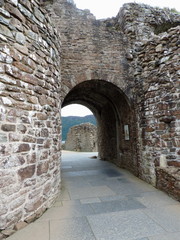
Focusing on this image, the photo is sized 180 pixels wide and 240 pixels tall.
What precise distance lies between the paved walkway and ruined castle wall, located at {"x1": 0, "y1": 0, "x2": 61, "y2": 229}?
1.13ft

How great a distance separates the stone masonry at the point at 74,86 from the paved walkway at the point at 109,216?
0.89 ft

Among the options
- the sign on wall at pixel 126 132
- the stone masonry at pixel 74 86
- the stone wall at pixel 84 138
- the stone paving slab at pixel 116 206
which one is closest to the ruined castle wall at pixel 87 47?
the stone masonry at pixel 74 86

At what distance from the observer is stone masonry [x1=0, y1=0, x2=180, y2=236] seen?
2439 millimetres

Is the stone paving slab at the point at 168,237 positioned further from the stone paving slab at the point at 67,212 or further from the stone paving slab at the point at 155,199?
the stone paving slab at the point at 67,212

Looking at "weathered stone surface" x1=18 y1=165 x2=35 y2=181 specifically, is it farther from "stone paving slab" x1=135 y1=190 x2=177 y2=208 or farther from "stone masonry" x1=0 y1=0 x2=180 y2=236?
"stone paving slab" x1=135 y1=190 x2=177 y2=208

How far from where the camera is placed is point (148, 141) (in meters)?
4.68

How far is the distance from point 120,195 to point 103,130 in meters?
5.34

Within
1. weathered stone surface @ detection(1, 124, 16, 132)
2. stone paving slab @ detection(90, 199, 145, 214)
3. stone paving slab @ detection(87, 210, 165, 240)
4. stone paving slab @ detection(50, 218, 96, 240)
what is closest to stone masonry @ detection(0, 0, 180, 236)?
weathered stone surface @ detection(1, 124, 16, 132)

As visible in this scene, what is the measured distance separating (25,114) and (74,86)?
104 inches

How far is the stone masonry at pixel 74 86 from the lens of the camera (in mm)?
2439

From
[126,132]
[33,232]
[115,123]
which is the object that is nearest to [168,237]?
[33,232]

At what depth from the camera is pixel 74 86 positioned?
16.6 feet

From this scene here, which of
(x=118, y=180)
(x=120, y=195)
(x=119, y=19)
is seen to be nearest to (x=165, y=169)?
(x=120, y=195)

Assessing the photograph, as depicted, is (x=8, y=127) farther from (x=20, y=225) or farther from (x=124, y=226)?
(x=124, y=226)
